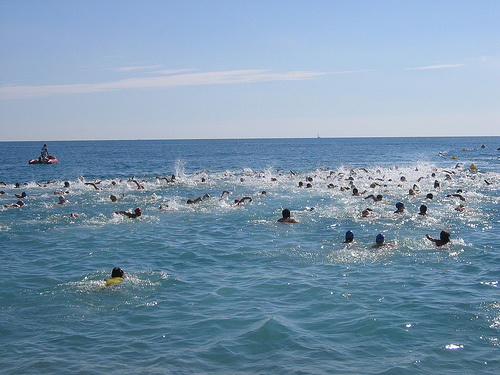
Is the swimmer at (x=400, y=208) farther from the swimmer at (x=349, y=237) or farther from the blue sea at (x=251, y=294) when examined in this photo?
the swimmer at (x=349, y=237)

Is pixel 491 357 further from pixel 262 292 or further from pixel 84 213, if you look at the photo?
pixel 84 213

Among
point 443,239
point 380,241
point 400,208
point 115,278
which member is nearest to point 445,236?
point 443,239

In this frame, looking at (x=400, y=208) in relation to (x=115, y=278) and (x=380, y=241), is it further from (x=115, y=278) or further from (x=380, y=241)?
(x=115, y=278)

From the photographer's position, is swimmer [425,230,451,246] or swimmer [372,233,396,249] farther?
swimmer [425,230,451,246]

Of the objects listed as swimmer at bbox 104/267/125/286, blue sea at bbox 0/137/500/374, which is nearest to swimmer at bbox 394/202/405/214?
blue sea at bbox 0/137/500/374

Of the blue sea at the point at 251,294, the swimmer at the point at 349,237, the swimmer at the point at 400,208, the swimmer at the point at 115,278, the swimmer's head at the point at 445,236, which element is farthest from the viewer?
the swimmer at the point at 400,208

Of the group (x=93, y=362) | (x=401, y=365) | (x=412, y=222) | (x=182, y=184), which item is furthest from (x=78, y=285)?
(x=182, y=184)

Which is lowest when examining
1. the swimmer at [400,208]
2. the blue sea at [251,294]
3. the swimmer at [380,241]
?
the blue sea at [251,294]

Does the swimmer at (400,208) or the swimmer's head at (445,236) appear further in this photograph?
the swimmer at (400,208)

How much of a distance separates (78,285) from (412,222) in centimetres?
A: 1270

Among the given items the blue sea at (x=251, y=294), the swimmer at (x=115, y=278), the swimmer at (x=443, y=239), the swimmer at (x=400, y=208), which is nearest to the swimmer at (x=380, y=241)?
the blue sea at (x=251, y=294)

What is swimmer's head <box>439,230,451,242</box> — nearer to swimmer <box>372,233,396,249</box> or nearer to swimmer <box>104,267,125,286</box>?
swimmer <box>372,233,396,249</box>

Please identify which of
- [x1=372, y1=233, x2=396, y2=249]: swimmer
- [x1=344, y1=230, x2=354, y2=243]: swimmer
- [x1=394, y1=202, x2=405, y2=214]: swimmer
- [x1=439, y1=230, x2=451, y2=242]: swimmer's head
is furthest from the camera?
[x1=394, y1=202, x2=405, y2=214]: swimmer

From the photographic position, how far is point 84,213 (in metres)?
20.5
